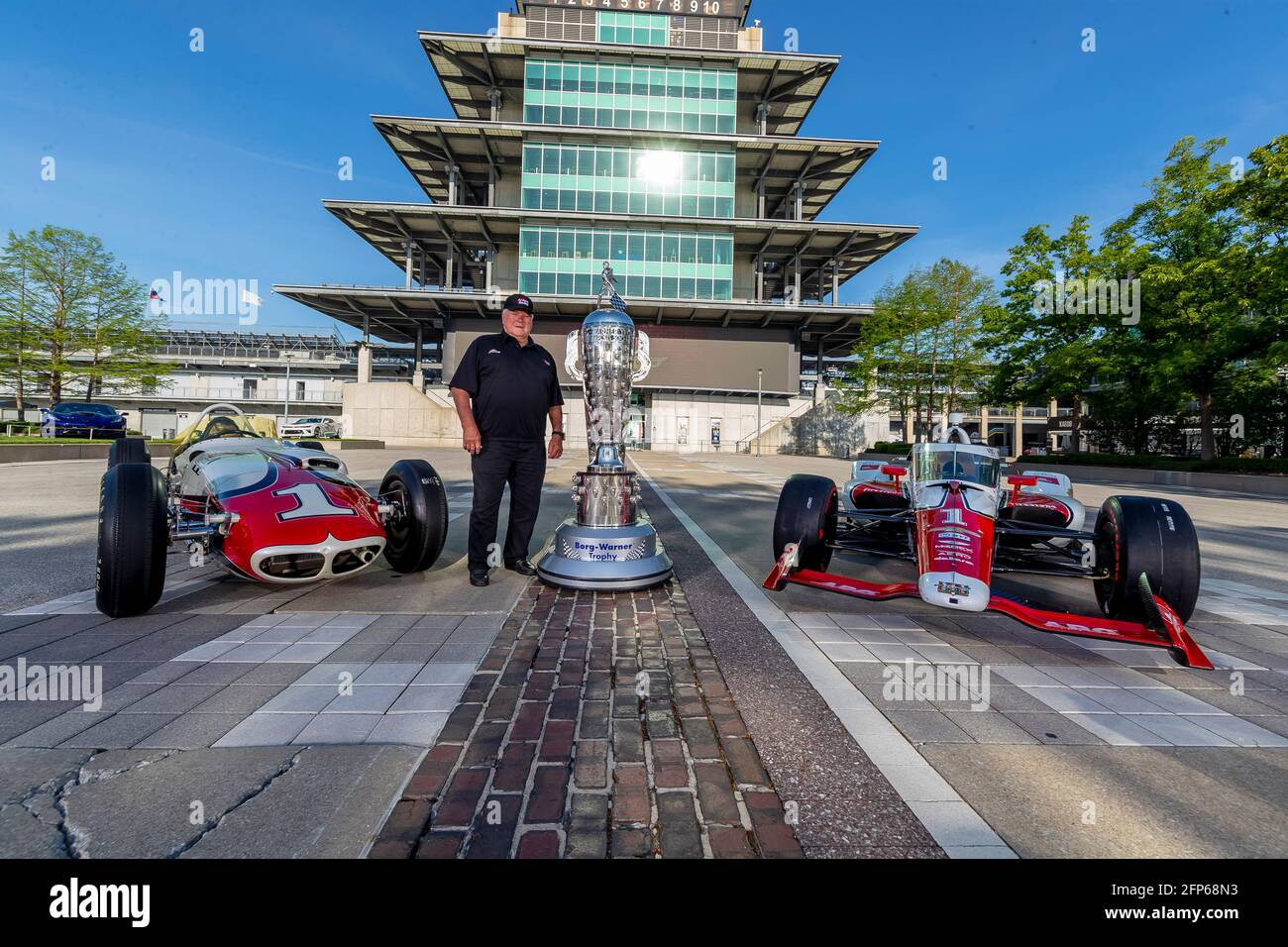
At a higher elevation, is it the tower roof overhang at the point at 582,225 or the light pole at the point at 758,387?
the tower roof overhang at the point at 582,225

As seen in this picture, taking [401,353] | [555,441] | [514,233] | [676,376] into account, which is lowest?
[555,441]

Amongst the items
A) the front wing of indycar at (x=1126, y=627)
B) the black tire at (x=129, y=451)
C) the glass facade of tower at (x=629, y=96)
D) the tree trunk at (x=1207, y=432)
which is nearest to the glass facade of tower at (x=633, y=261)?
the glass facade of tower at (x=629, y=96)

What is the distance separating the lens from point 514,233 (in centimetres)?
4584

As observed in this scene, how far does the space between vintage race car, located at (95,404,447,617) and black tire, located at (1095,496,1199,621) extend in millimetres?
5106

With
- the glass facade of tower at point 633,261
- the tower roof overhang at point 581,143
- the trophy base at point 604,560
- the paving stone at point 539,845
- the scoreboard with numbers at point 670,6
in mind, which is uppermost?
the scoreboard with numbers at point 670,6

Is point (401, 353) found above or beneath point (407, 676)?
above

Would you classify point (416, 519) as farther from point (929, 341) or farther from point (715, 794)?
point (929, 341)

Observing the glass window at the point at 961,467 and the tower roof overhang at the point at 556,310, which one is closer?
the glass window at the point at 961,467

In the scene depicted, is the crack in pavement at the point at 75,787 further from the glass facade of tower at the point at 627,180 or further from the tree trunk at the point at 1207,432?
the glass facade of tower at the point at 627,180

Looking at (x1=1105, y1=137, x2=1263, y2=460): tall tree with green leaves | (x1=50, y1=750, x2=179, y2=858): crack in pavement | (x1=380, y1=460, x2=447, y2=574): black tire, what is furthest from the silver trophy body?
(x1=1105, y1=137, x2=1263, y2=460): tall tree with green leaves

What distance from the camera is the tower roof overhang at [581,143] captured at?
139 ft
